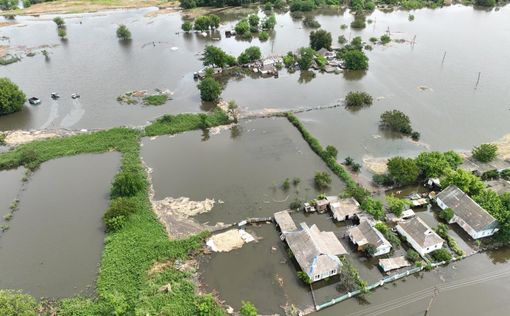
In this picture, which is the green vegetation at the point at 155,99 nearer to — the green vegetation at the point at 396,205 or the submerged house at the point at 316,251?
the submerged house at the point at 316,251

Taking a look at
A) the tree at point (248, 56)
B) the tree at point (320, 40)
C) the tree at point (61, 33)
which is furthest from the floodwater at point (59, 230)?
the tree at point (61, 33)

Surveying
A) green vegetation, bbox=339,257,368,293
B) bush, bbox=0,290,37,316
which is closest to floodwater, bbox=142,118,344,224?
green vegetation, bbox=339,257,368,293

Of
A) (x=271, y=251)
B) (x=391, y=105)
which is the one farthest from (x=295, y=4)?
(x=271, y=251)

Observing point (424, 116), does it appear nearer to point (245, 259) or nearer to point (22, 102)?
point (245, 259)

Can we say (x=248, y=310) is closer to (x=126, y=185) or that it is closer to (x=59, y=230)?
(x=126, y=185)

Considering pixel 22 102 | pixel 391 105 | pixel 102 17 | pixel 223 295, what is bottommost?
pixel 223 295

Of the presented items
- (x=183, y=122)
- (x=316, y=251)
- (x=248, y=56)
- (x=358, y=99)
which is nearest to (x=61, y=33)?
(x=248, y=56)
